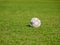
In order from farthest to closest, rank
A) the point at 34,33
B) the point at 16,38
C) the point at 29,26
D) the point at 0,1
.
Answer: the point at 0,1 → the point at 29,26 → the point at 34,33 → the point at 16,38

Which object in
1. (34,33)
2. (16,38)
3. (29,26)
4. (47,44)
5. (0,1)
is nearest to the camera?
(47,44)

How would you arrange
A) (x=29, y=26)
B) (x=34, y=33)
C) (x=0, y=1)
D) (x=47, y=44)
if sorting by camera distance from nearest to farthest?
(x=47, y=44), (x=34, y=33), (x=29, y=26), (x=0, y=1)

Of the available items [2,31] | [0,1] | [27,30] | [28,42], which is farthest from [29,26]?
[0,1]

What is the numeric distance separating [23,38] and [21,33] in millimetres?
452

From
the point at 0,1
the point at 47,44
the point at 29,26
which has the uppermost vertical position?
the point at 0,1

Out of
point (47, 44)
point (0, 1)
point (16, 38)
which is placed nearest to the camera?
point (47, 44)

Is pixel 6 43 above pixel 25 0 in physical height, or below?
below

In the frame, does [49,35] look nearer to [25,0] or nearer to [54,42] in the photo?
[54,42]

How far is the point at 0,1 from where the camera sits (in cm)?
1384

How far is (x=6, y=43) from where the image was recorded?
4949mm

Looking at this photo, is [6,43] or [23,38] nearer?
[6,43]

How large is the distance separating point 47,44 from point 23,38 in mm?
817

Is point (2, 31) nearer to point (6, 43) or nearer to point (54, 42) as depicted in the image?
point (6, 43)

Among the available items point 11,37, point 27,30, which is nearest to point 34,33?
point 27,30
